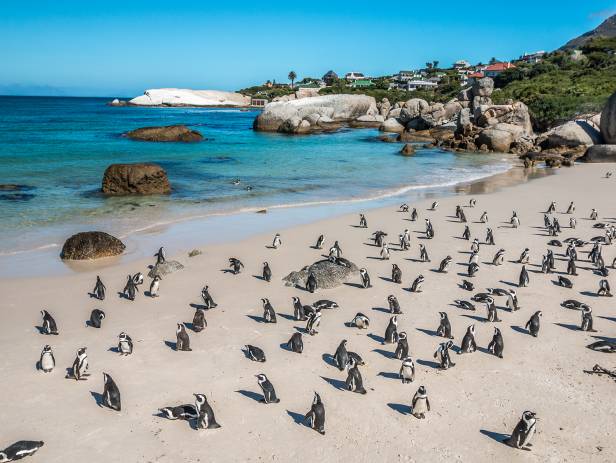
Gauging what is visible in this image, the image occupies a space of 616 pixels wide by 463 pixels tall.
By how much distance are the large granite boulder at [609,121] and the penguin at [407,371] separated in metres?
40.7

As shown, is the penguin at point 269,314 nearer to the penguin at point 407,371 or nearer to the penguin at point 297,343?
the penguin at point 297,343

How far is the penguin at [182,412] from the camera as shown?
28.5 ft

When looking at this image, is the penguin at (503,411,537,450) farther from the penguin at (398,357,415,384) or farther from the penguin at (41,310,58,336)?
the penguin at (41,310,58,336)

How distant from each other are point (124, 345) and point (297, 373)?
3.43 m

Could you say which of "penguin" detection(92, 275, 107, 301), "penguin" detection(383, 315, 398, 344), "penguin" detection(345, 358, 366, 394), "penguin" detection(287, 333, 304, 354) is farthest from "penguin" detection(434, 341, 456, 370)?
"penguin" detection(92, 275, 107, 301)

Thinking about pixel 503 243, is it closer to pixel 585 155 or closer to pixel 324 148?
pixel 585 155

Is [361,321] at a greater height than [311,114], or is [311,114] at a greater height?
[311,114]

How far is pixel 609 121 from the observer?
4341 centimetres

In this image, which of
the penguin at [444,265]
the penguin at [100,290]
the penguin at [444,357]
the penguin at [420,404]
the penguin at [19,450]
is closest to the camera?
the penguin at [19,450]

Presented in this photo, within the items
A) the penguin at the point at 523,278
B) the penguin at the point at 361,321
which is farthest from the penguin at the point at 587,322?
the penguin at the point at 361,321

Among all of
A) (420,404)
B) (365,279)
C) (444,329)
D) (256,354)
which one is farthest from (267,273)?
(420,404)

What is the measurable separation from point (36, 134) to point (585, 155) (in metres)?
58.3

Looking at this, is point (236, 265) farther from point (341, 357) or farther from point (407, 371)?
point (407, 371)

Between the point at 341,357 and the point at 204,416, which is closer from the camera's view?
the point at 204,416
